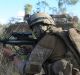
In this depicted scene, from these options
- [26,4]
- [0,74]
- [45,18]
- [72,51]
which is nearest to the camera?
[72,51]

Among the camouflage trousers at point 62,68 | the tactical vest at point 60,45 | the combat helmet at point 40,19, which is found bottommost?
the camouflage trousers at point 62,68

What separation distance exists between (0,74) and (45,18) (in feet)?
11.9

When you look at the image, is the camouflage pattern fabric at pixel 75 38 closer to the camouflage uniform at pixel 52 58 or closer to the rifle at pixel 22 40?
the camouflage uniform at pixel 52 58

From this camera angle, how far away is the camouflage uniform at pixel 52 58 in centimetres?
568

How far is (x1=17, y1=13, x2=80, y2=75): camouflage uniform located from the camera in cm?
568

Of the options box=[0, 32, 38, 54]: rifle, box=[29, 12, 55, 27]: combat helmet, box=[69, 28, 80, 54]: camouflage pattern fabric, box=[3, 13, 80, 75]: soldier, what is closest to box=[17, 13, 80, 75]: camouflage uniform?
box=[3, 13, 80, 75]: soldier

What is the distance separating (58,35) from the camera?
5.76m

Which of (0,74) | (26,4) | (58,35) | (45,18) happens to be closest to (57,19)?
(45,18)

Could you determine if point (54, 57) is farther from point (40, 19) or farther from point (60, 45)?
point (40, 19)

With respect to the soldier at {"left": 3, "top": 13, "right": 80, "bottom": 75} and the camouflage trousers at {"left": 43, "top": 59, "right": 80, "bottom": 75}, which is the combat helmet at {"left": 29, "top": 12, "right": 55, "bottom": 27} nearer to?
the soldier at {"left": 3, "top": 13, "right": 80, "bottom": 75}

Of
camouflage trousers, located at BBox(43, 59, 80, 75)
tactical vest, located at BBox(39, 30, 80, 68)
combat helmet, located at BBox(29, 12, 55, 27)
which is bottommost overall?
camouflage trousers, located at BBox(43, 59, 80, 75)

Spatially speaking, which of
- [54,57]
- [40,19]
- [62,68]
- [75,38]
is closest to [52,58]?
[54,57]

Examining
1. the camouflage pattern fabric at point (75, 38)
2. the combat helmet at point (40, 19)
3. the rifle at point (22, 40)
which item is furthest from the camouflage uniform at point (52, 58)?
the rifle at point (22, 40)

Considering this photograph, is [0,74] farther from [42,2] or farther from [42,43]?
[42,2]
